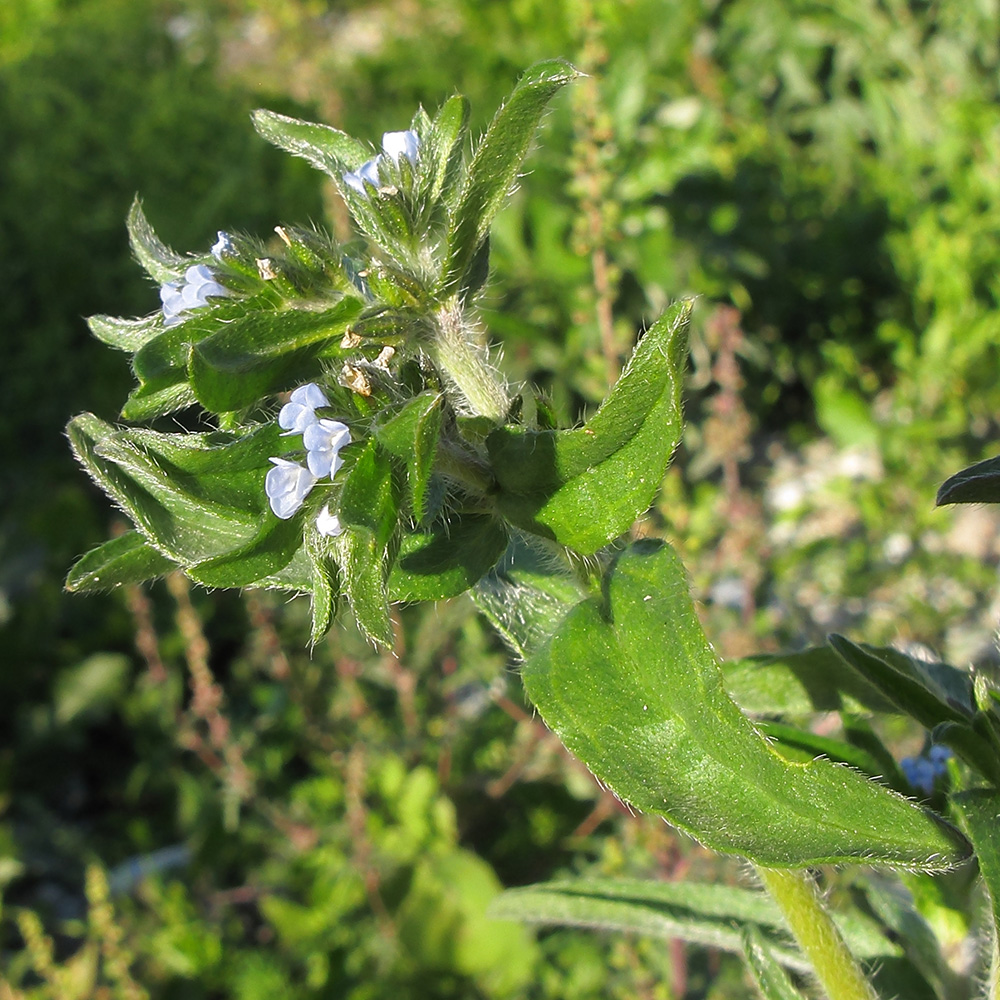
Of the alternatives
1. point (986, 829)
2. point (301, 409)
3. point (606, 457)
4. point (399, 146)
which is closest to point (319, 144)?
point (399, 146)

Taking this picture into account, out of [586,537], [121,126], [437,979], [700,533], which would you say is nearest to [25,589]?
[437,979]

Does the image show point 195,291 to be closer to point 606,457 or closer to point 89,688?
point 606,457

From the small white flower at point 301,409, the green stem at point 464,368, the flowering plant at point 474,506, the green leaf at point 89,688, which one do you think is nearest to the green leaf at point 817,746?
the flowering plant at point 474,506

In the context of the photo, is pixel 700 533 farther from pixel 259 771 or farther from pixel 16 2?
pixel 16 2

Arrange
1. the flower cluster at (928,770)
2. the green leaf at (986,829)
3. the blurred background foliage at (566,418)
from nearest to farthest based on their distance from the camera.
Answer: the green leaf at (986,829) → the flower cluster at (928,770) → the blurred background foliage at (566,418)

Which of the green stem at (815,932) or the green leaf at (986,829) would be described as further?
the green stem at (815,932)

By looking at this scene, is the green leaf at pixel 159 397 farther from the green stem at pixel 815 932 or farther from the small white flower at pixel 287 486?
the green stem at pixel 815 932
